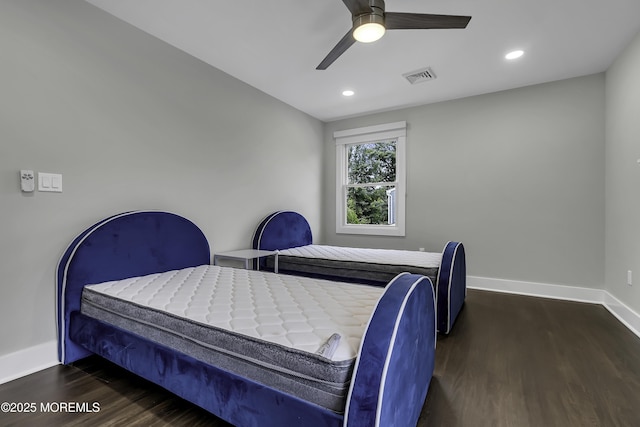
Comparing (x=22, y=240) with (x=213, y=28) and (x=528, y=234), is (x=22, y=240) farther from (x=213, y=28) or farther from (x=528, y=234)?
(x=528, y=234)

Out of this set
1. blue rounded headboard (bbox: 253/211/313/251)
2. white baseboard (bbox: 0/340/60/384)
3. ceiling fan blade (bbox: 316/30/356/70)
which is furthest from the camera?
blue rounded headboard (bbox: 253/211/313/251)

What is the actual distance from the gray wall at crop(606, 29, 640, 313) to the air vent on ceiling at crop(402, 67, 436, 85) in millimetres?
1625

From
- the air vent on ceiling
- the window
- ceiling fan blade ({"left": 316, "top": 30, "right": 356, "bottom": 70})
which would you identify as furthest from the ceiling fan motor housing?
the window

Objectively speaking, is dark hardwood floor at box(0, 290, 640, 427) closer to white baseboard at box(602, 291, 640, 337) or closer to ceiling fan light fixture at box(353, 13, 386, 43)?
white baseboard at box(602, 291, 640, 337)

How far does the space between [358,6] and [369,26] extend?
0.13 metres

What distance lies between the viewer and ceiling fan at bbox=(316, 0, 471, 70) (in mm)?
1754

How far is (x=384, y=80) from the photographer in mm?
3281

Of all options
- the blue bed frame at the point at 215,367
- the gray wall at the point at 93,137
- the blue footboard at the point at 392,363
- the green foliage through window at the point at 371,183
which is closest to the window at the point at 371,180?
the green foliage through window at the point at 371,183

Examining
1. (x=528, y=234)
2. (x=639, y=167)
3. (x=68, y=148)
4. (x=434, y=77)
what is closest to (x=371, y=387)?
(x=68, y=148)

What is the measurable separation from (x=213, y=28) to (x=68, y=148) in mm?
1398

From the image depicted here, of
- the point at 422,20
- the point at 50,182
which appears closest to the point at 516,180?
the point at 422,20

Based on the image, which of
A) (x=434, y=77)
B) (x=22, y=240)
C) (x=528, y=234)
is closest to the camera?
(x=22, y=240)

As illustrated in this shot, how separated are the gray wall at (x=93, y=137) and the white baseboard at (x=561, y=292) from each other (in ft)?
10.3

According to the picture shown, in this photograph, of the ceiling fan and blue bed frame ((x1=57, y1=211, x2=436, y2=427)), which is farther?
the ceiling fan
